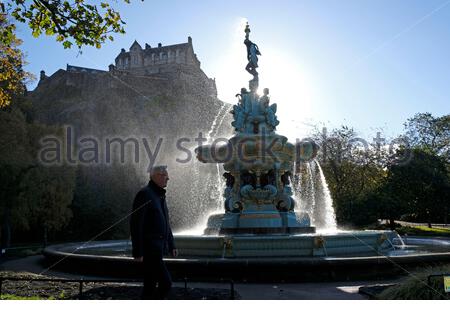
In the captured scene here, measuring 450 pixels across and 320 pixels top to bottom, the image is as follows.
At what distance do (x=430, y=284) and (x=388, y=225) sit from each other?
1495 inches

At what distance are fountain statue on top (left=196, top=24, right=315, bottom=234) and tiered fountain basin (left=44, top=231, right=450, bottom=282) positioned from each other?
11.4 ft

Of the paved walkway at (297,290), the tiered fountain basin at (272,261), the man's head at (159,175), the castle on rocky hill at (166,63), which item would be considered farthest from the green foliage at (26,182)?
the castle on rocky hill at (166,63)

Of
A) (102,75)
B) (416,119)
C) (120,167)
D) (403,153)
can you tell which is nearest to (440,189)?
A: (403,153)

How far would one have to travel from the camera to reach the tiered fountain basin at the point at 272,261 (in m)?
8.62

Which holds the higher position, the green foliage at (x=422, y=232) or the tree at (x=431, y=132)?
the tree at (x=431, y=132)

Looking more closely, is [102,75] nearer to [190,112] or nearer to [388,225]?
[190,112]

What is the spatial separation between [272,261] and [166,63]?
340ft

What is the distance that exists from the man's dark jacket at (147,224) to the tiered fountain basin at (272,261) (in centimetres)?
409

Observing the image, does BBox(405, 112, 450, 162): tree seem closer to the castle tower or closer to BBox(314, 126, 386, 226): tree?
BBox(314, 126, 386, 226): tree

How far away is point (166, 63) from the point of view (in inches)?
4257

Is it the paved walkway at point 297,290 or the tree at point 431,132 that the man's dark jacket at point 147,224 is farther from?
the tree at point 431,132

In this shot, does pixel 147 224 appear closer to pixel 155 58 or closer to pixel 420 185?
pixel 420 185

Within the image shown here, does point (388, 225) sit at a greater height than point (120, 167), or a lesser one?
lesser

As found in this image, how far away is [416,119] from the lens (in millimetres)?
51312
